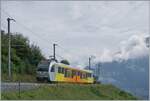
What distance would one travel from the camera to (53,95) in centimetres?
2958

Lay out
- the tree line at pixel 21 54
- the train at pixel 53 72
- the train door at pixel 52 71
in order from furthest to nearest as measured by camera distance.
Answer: the tree line at pixel 21 54 < the train at pixel 53 72 < the train door at pixel 52 71

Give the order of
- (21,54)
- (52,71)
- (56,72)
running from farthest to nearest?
(21,54) < (56,72) < (52,71)

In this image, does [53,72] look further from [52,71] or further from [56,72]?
[56,72]

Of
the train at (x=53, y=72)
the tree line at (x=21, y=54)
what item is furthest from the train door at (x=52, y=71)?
the tree line at (x=21, y=54)

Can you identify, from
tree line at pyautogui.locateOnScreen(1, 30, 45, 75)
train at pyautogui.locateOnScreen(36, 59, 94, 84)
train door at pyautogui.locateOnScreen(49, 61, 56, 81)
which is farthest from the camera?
tree line at pyautogui.locateOnScreen(1, 30, 45, 75)

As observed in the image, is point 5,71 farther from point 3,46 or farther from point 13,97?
point 13,97

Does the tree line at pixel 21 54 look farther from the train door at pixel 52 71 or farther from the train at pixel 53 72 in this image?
the train door at pixel 52 71

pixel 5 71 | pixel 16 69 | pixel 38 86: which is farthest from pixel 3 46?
pixel 38 86

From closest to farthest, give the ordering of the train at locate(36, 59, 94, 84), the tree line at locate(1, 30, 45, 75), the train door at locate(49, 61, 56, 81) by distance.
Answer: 1. the train door at locate(49, 61, 56, 81)
2. the train at locate(36, 59, 94, 84)
3. the tree line at locate(1, 30, 45, 75)

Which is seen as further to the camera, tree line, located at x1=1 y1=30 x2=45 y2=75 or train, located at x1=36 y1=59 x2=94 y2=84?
tree line, located at x1=1 y1=30 x2=45 y2=75

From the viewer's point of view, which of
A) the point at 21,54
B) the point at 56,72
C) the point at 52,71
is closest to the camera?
the point at 52,71

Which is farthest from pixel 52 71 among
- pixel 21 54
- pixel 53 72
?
pixel 21 54

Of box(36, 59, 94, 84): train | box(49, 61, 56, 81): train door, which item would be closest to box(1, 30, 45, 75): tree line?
box(36, 59, 94, 84): train

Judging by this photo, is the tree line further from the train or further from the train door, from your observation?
the train door
